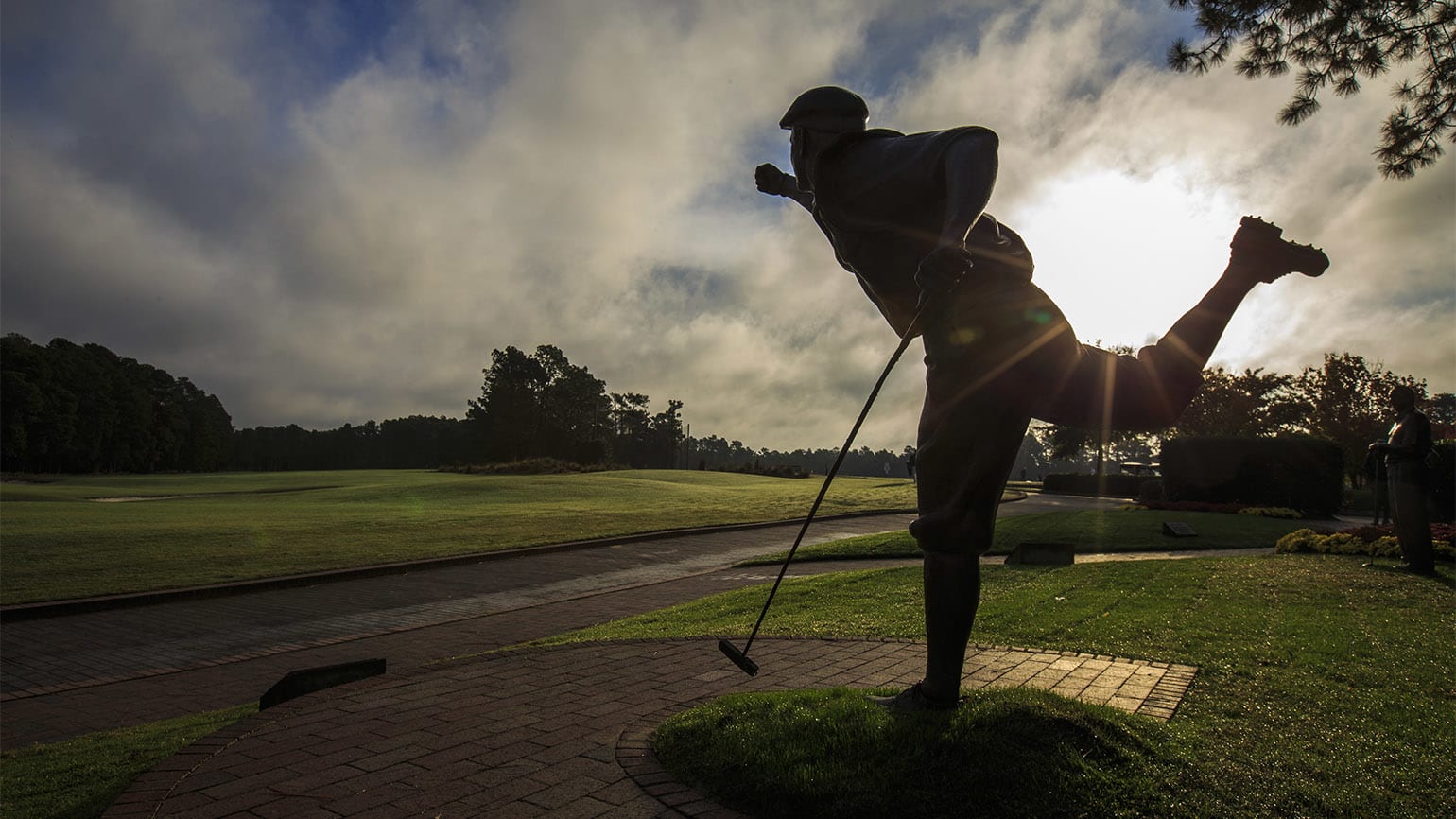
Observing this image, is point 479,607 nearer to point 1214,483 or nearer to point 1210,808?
point 1210,808

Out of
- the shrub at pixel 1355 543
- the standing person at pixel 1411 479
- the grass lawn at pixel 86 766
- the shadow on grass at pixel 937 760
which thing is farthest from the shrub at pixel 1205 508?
the grass lawn at pixel 86 766

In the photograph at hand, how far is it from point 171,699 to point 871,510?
70.0ft

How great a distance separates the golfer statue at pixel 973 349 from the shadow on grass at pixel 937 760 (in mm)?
298

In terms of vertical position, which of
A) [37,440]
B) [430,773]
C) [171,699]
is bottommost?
[171,699]

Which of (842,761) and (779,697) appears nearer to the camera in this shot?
(842,761)

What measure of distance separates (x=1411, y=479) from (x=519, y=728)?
1112cm

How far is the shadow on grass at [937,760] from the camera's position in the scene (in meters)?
2.67

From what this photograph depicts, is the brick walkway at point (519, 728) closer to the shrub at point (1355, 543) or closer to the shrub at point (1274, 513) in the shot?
the shrub at point (1355, 543)

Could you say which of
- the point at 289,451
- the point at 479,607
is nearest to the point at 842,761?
the point at 479,607

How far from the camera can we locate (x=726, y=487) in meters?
41.2

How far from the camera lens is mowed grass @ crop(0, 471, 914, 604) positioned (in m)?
12.3

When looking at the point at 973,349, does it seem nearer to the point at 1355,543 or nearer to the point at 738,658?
the point at 738,658

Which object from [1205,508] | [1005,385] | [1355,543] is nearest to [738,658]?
[1005,385]

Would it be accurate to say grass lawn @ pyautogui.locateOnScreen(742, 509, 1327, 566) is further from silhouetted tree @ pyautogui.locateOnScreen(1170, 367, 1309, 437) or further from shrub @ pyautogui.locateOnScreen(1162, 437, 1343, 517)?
silhouetted tree @ pyautogui.locateOnScreen(1170, 367, 1309, 437)
